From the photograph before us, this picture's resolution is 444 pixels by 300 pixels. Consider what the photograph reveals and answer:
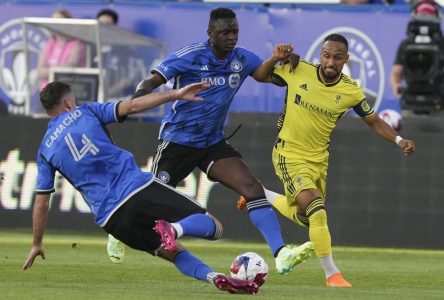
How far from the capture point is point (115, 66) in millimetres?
21484

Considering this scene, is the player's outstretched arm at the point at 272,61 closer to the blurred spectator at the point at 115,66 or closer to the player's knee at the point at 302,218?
the player's knee at the point at 302,218

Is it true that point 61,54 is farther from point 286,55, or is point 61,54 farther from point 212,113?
point 286,55

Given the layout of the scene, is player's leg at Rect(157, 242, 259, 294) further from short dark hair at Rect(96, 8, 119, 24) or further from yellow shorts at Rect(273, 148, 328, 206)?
short dark hair at Rect(96, 8, 119, 24)

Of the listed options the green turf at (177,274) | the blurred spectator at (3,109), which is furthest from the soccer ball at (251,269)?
the blurred spectator at (3,109)

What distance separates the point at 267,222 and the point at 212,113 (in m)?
1.20

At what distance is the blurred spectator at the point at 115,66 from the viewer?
21297mm

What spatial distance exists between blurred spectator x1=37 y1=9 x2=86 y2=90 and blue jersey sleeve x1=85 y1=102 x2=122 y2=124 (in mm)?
10188

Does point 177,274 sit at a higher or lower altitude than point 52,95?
lower

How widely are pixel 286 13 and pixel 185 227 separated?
33.4ft

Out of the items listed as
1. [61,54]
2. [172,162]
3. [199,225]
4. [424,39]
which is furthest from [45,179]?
[61,54]

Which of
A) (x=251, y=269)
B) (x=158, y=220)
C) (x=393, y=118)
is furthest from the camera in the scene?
(x=393, y=118)

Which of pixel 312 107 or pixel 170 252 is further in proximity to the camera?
pixel 312 107

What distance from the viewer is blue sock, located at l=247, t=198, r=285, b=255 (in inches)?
500

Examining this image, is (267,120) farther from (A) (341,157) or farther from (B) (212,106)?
(B) (212,106)
